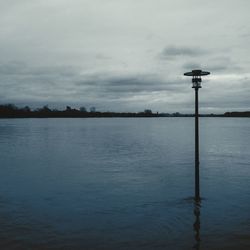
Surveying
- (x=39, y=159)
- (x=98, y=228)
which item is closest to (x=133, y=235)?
(x=98, y=228)

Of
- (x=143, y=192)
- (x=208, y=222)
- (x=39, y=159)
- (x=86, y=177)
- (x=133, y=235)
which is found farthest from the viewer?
(x=39, y=159)

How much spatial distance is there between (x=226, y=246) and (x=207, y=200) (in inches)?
361

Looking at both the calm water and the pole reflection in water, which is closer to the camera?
the pole reflection in water

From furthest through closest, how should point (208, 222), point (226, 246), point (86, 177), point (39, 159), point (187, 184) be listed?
point (39, 159) → point (86, 177) → point (187, 184) → point (208, 222) → point (226, 246)

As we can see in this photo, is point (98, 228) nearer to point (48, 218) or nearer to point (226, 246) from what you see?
point (48, 218)

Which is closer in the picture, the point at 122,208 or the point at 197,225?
the point at 197,225

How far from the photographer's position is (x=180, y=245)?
15.6 m

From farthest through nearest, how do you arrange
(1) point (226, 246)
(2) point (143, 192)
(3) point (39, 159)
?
1. (3) point (39, 159)
2. (2) point (143, 192)
3. (1) point (226, 246)

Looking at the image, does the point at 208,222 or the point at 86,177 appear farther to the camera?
the point at 86,177

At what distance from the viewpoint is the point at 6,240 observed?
632 inches

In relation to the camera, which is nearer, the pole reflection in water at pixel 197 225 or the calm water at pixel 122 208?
the pole reflection in water at pixel 197 225

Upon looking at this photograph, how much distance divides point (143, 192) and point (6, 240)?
13323 millimetres

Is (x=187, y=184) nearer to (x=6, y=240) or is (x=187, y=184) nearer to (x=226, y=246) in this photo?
(x=226, y=246)

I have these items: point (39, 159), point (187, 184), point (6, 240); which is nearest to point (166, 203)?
point (187, 184)
